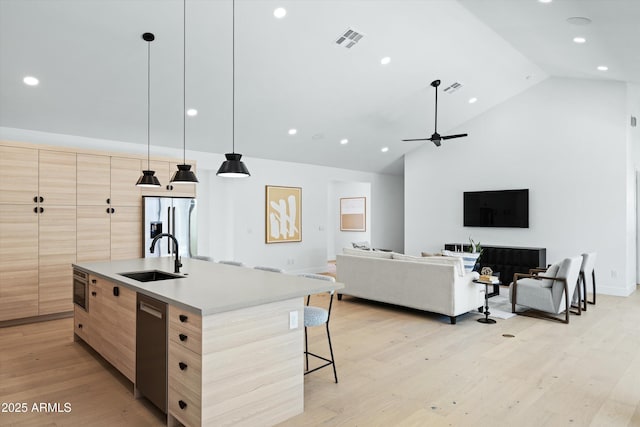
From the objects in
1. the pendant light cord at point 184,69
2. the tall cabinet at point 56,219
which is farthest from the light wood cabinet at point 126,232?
the pendant light cord at point 184,69

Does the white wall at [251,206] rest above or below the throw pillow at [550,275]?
above

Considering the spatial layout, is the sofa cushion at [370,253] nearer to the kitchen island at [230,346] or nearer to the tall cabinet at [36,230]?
the kitchen island at [230,346]

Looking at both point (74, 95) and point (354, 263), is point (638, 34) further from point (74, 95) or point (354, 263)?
point (74, 95)

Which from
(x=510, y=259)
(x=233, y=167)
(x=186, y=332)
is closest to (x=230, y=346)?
(x=186, y=332)

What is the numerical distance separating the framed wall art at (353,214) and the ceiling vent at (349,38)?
7161mm

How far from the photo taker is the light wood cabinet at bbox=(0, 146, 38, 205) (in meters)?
5.01

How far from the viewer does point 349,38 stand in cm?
538

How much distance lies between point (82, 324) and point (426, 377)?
3486 millimetres

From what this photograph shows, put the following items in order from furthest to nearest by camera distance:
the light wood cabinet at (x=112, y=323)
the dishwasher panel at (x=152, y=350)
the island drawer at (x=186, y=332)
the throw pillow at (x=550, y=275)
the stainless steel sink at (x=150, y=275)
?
the throw pillow at (x=550, y=275) → the stainless steel sink at (x=150, y=275) → the light wood cabinet at (x=112, y=323) → the dishwasher panel at (x=152, y=350) → the island drawer at (x=186, y=332)

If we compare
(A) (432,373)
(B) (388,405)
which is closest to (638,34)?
(A) (432,373)

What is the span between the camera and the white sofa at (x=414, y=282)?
5.20 m

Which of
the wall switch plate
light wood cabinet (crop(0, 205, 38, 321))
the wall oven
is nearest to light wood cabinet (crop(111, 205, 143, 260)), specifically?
light wood cabinet (crop(0, 205, 38, 321))

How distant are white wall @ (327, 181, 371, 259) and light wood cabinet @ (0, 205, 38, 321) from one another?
329 inches

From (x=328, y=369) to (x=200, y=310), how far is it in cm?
180
